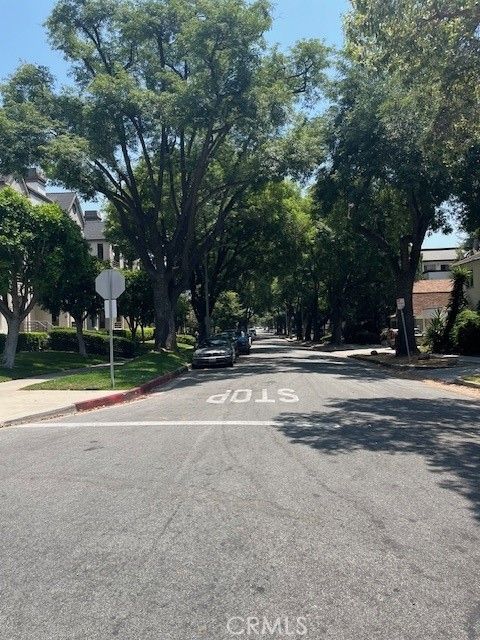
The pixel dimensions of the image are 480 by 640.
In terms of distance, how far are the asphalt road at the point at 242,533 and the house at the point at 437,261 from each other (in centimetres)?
8302

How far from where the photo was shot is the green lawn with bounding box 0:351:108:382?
22.4 m

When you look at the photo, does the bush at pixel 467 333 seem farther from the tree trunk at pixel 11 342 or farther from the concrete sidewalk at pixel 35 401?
the tree trunk at pixel 11 342

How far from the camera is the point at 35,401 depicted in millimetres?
14547

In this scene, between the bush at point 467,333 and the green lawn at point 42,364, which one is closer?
the green lawn at point 42,364

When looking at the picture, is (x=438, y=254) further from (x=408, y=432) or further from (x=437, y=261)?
(x=408, y=432)

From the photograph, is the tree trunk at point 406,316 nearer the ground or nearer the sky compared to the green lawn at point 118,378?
nearer the sky

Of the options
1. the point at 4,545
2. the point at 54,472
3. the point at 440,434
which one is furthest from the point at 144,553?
the point at 440,434

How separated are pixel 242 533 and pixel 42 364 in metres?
22.6

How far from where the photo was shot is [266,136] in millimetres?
27531

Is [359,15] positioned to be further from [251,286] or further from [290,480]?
[251,286]

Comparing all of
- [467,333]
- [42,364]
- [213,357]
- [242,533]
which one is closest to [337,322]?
[467,333]

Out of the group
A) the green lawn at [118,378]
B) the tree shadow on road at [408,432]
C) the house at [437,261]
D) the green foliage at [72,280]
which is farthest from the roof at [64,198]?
the house at [437,261]

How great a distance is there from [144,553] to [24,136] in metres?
23.2

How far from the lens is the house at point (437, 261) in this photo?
89.4m
